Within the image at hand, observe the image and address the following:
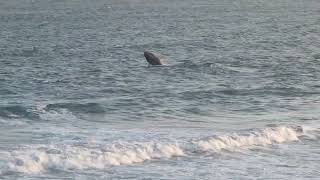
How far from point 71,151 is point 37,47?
120 feet

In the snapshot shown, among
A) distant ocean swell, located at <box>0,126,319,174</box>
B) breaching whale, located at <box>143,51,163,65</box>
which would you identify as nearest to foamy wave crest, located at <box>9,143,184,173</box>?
distant ocean swell, located at <box>0,126,319,174</box>

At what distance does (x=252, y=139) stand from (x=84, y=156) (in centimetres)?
476

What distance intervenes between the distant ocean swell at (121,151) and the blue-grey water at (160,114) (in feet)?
0.08

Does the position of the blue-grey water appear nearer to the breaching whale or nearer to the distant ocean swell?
the distant ocean swell

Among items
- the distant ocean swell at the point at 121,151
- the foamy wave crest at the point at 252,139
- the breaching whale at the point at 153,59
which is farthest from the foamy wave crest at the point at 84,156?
the breaching whale at the point at 153,59

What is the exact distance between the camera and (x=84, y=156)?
16.5m

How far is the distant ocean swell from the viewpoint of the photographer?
15766 millimetres

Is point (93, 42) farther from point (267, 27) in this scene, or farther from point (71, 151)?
point (71, 151)

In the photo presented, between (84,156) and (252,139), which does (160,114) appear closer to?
(252,139)

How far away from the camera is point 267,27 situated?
80.2 metres

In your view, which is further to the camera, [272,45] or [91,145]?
[272,45]

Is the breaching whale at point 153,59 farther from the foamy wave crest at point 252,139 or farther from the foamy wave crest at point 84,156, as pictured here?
the foamy wave crest at point 84,156

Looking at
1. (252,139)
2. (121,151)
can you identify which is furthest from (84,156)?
(252,139)

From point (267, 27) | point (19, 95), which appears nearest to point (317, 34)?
point (267, 27)
